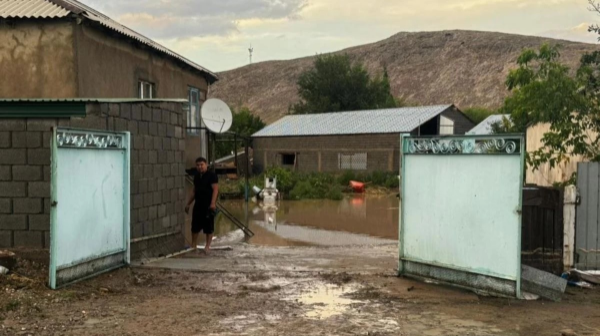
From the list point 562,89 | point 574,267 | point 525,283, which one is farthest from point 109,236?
point 562,89

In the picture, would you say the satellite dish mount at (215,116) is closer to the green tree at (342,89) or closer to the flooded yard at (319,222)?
the flooded yard at (319,222)

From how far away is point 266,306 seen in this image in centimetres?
634

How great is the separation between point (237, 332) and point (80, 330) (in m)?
1.40

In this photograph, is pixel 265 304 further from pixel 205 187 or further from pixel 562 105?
pixel 562 105

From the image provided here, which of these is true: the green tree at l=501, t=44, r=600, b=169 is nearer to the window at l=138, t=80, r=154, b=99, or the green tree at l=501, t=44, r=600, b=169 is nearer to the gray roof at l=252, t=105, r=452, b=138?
the window at l=138, t=80, r=154, b=99

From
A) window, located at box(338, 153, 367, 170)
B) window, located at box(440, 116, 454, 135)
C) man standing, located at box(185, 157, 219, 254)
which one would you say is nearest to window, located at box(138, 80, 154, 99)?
man standing, located at box(185, 157, 219, 254)

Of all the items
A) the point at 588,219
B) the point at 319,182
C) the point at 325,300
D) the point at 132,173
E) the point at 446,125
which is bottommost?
the point at 325,300

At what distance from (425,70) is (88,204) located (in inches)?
4191

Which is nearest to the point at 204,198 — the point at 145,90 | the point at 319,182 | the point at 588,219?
the point at 145,90

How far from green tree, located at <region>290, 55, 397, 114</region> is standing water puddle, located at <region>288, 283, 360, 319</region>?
5304 cm

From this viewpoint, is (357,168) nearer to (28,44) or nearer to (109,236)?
(28,44)

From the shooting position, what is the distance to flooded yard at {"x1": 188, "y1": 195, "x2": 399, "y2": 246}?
587 inches

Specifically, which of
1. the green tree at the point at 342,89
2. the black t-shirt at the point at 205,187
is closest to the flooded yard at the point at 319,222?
the black t-shirt at the point at 205,187

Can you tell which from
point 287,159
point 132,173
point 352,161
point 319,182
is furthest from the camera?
point 287,159
